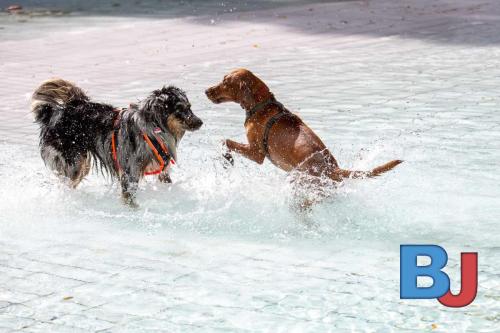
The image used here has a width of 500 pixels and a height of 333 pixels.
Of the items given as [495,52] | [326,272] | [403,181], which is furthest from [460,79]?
[326,272]

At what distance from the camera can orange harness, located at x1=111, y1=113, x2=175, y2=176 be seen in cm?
735

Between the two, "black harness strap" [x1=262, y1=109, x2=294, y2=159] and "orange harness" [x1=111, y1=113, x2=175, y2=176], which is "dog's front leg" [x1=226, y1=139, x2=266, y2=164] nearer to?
"black harness strap" [x1=262, y1=109, x2=294, y2=159]

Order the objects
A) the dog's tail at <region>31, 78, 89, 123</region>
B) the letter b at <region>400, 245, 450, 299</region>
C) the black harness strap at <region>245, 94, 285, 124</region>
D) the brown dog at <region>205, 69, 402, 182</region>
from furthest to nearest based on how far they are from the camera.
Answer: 1. the dog's tail at <region>31, 78, 89, 123</region>
2. the black harness strap at <region>245, 94, 285, 124</region>
3. the brown dog at <region>205, 69, 402, 182</region>
4. the letter b at <region>400, 245, 450, 299</region>

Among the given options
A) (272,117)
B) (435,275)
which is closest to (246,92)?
(272,117)

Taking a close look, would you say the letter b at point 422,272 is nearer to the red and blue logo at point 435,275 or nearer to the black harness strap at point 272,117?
the red and blue logo at point 435,275

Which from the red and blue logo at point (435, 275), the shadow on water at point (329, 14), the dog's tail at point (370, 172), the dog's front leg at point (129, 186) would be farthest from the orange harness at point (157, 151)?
the shadow on water at point (329, 14)

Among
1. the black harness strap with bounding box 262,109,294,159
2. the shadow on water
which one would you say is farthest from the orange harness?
the shadow on water

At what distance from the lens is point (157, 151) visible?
740 cm

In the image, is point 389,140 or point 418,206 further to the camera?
point 389,140

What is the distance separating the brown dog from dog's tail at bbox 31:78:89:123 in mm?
1075

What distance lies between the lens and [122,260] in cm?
647

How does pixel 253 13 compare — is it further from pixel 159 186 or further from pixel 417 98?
pixel 159 186

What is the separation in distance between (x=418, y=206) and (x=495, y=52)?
7240 mm

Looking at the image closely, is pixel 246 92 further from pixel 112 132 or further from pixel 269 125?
pixel 112 132
